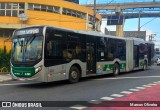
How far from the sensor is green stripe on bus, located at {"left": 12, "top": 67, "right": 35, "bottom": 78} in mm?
14252

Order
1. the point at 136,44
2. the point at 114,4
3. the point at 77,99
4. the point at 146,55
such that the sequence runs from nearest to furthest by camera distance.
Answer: the point at 77,99
the point at 136,44
the point at 146,55
the point at 114,4

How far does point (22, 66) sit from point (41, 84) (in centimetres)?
213

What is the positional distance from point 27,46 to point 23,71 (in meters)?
1.20

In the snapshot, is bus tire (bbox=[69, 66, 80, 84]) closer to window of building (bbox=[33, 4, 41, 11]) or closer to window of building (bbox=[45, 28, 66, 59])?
window of building (bbox=[45, 28, 66, 59])

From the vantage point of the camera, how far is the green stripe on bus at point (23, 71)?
14252 mm

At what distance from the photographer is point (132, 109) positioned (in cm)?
934

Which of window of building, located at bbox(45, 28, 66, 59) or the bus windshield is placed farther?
window of building, located at bbox(45, 28, 66, 59)

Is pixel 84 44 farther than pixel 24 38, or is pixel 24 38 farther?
pixel 84 44

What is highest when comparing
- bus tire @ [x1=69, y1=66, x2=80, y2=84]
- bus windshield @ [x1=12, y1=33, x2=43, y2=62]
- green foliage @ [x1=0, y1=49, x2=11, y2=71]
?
bus windshield @ [x1=12, y1=33, x2=43, y2=62]

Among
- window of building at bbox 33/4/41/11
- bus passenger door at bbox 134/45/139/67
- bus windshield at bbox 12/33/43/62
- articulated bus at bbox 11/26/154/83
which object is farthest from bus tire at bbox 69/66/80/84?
window of building at bbox 33/4/41/11

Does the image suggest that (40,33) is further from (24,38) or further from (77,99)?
(77,99)

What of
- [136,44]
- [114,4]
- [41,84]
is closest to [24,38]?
[41,84]

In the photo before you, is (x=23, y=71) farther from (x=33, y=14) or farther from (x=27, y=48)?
(x=33, y=14)

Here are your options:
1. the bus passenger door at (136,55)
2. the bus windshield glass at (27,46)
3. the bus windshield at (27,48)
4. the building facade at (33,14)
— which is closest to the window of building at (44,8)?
the building facade at (33,14)
